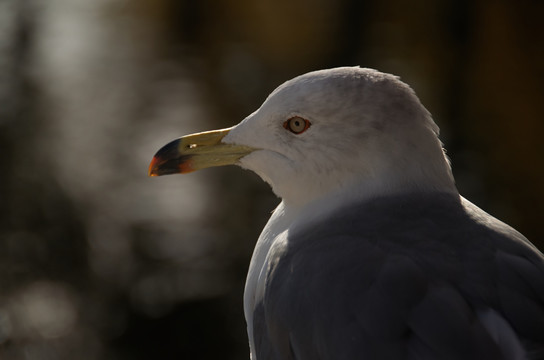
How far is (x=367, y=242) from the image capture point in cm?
169

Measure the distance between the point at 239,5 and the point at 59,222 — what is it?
14.0ft

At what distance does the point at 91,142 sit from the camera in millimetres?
5402

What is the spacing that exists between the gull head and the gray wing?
3.4 inches

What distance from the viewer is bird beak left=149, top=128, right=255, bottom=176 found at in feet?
6.89

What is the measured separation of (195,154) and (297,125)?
1.02 ft

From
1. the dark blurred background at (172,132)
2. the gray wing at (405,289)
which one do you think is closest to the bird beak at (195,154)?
the gray wing at (405,289)

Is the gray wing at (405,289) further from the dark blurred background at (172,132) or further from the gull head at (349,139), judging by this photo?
the dark blurred background at (172,132)

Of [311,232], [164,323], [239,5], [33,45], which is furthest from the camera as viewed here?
[239,5]

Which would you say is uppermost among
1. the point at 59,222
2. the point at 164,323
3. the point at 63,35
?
the point at 63,35

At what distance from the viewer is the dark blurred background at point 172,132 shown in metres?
4.05

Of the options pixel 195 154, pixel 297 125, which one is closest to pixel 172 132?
pixel 195 154

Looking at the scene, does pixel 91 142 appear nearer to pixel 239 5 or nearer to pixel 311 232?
pixel 239 5

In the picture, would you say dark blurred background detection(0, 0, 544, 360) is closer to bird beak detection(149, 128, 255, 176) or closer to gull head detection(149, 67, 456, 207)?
bird beak detection(149, 128, 255, 176)

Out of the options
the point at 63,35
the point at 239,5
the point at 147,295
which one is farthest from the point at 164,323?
the point at 239,5
